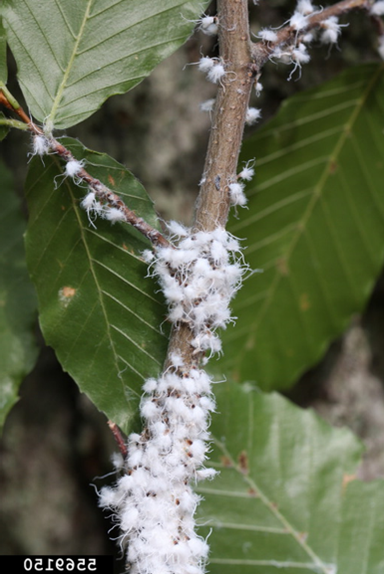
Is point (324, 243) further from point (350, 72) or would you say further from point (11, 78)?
point (11, 78)

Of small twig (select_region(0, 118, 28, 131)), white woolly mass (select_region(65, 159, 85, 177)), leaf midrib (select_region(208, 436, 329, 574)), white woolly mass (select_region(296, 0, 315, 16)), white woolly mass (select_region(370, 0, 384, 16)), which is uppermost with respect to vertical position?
white woolly mass (select_region(370, 0, 384, 16))

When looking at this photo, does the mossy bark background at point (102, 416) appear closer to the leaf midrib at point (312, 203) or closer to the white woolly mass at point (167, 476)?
the leaf midrib at point (312, 203)

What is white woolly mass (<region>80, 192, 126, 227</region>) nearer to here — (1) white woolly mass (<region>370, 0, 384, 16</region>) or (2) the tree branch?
(2) the tree branch

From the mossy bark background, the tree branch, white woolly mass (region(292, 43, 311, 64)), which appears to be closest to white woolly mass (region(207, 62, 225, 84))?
the tree branch

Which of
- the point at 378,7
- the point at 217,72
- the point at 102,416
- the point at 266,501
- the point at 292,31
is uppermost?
the point at 378,7

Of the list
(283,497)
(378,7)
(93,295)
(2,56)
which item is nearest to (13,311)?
(93,295)

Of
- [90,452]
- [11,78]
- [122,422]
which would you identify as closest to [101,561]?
[90,452]

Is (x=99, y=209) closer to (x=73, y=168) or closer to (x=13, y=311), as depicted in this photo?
(x=73, y=168)

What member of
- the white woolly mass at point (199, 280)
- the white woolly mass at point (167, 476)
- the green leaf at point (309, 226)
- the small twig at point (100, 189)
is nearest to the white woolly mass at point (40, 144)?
the small twig at point (100, 189)
